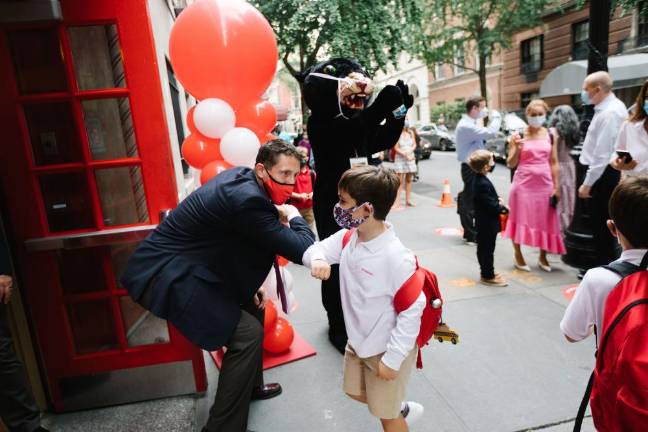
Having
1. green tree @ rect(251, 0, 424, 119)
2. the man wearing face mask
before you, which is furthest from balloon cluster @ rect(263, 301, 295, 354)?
green tree @ rect(251, 0, 424, 119)

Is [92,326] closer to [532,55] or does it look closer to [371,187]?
[371,187]

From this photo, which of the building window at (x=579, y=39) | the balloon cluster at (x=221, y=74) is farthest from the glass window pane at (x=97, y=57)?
the building window at (x=579, y=39)

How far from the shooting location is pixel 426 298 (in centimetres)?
187

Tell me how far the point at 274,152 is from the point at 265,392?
163 centimetres

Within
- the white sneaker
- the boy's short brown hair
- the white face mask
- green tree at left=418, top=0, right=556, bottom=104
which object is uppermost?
green tree at left=418, top=0, right=556, bottom=104

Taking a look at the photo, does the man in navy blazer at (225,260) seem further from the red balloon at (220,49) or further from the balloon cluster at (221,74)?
the red balloon at (220,49)

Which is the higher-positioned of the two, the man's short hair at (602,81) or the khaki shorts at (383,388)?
the man's short hair at (602,81)

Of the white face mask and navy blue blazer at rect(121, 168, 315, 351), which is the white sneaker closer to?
navy blue blazer at rect(121, 168, 315, 351)

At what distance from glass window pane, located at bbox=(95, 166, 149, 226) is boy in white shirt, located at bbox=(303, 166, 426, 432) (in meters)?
1.39

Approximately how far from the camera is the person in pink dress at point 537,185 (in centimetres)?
453

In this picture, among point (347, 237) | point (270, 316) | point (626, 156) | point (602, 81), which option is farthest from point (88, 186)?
point (602, 81)

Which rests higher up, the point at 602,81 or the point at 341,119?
the point at 602,81

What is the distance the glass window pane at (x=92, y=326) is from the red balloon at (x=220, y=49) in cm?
167

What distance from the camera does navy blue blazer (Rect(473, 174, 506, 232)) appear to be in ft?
13.9
